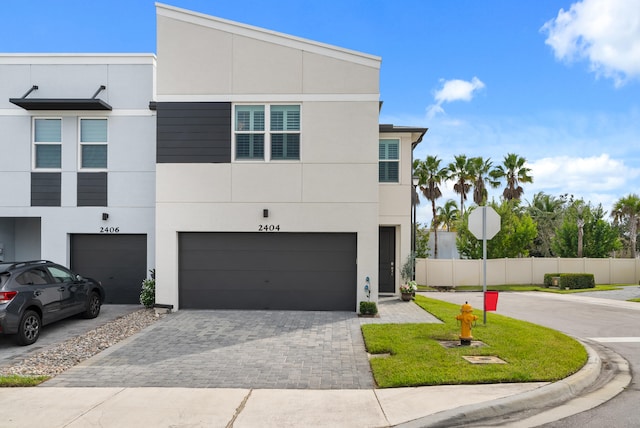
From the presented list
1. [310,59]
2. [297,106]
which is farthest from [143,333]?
[310,59]

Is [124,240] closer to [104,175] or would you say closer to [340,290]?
[104,175]

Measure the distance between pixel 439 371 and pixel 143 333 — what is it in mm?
6500

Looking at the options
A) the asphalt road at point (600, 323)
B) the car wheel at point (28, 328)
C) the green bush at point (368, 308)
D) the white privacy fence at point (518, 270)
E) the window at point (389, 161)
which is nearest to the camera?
the asphalt road at point (600, 323)

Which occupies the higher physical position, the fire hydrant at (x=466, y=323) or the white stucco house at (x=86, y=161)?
the white stucco house at (x=86, y=161)

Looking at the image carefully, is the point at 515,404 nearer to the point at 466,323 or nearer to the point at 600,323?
the point at 466,323

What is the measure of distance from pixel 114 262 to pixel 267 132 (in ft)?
21.0

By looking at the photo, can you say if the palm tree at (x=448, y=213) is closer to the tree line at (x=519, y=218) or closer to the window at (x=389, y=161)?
the tree line at (x=519, y=218)

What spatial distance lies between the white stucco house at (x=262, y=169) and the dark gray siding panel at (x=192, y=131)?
0.03 metres

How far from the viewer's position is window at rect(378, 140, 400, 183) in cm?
1495

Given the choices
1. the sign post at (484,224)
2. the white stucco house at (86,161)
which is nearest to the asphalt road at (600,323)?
the sign post at (484,224)

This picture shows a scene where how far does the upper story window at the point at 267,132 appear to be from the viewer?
38.8ft

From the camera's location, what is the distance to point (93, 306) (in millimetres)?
11227

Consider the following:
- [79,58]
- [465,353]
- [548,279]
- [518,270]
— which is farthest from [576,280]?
[79,58]

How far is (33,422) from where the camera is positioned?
499 centimetres
